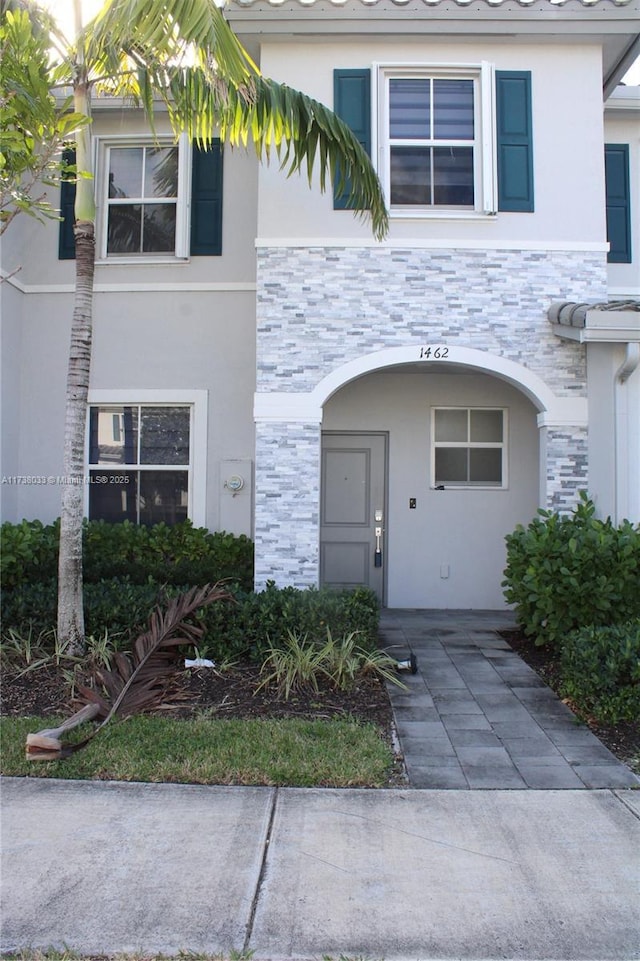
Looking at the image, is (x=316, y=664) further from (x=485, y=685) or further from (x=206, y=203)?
(x=206, y=203)

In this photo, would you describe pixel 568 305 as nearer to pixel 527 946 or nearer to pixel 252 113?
pixel 252 113

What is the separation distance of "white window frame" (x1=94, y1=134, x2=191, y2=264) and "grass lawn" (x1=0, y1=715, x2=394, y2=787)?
597 centimetres

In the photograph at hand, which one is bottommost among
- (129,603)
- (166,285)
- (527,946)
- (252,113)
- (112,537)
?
(527,946)

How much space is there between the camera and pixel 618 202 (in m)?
9.09

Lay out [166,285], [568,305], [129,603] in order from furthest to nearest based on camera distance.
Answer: [166,285] < [568,305] < [129,603]

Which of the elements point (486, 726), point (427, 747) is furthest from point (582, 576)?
point (427, 747)

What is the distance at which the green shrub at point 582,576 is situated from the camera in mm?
6316

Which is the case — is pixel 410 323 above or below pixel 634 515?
above

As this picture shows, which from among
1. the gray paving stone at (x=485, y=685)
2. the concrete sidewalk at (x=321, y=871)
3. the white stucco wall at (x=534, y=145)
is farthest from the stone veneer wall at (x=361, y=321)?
the concrete sidewalk at (x=321, y=871)

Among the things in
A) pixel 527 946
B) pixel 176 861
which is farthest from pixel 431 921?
pixel 176 861

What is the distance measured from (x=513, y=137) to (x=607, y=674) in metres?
5.58

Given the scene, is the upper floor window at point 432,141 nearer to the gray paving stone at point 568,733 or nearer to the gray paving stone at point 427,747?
the gray paving stone at point 568,733

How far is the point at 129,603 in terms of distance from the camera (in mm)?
6570

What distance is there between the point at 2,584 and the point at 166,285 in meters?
4.07
